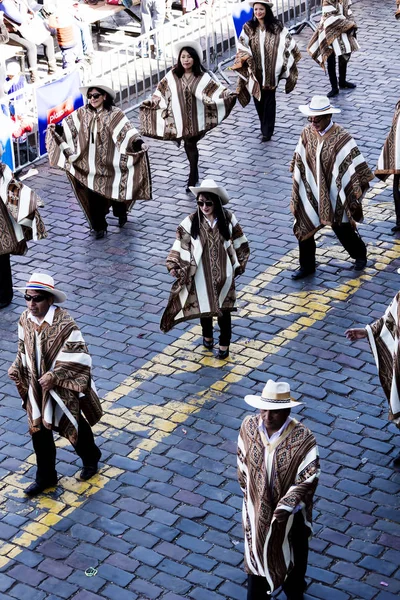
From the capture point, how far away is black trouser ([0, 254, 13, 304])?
38.7 ft

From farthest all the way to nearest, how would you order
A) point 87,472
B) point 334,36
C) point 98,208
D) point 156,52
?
point 156,52 → point 334,36 → point 98,208 → point 87,472

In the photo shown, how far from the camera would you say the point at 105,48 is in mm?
18656

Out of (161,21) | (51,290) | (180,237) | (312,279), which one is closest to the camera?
(51,290)

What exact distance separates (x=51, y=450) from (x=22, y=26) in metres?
9.28

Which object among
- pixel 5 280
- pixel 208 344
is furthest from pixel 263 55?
pixel 208 344

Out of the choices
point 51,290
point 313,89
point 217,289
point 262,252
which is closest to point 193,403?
point 217,289

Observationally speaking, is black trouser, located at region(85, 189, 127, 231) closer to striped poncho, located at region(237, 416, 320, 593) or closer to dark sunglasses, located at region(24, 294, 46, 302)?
dark sunglasses, located at region(24, 294, 46, 302)

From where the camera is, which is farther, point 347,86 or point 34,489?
point 347,86

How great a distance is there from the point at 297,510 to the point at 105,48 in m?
12.6

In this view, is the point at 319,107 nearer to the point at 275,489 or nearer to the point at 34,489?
the point at 34,489

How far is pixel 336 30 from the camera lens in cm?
1625

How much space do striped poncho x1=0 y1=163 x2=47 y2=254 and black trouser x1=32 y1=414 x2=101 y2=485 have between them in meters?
2.97

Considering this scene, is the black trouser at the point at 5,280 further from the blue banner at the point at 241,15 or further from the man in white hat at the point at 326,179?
the blue banner at the point at 241,15

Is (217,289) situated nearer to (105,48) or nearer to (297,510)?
(297,510)
